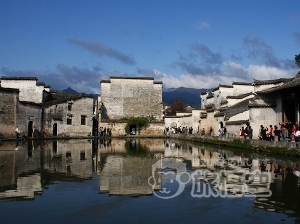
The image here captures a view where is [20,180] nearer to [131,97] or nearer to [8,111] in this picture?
[8,111]

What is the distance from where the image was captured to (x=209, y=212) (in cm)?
668

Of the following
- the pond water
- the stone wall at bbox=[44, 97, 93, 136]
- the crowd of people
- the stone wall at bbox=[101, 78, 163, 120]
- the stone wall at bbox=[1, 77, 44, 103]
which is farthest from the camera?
the stone wall at bbox=[101, 78, 163, 120]

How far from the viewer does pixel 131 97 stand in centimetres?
5041

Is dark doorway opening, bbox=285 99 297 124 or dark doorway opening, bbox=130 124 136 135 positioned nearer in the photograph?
dark doorway opening, bbox=285 99 297 124

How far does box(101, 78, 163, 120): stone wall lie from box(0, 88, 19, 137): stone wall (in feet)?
54.0

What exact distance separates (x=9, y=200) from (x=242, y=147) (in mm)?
17628

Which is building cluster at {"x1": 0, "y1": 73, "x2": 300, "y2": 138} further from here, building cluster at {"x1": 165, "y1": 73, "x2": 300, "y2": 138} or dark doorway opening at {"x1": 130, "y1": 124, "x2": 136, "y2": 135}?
dark doorway opening at {"x1": 130, "y1": 124, "x2": 136, "y2": 135}

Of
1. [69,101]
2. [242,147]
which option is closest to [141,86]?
[69,101]

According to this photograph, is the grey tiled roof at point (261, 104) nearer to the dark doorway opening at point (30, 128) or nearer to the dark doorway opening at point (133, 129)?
the dark doorway opening at point (30, 128)

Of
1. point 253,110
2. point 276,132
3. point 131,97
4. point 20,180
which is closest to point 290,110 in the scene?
point 253,110

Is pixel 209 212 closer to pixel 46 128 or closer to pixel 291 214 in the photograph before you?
pixel 291 214

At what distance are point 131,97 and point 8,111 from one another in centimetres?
1977

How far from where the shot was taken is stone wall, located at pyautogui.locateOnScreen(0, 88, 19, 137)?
33.4m

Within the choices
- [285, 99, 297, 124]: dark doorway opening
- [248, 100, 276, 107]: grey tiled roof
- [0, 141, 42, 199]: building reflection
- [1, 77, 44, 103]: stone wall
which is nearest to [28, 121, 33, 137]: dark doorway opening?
[1, 77, 44, 103]: stone wall
